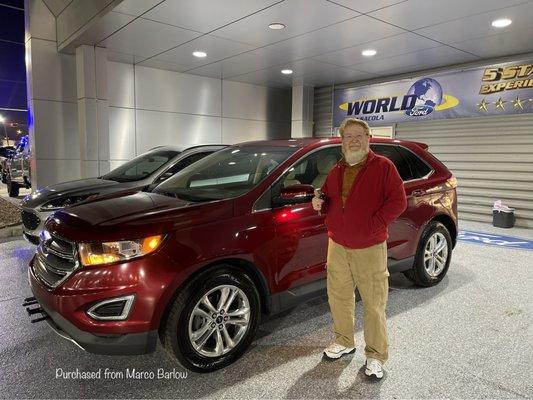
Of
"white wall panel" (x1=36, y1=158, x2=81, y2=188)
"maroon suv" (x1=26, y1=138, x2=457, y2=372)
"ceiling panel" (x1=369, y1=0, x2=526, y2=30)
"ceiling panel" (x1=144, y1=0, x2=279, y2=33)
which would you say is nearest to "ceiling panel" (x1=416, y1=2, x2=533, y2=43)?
"ceiling panel" (x1=369, y1=0, x2=526, y2=30)

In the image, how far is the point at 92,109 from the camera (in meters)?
8.40

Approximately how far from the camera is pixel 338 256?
8.98ft

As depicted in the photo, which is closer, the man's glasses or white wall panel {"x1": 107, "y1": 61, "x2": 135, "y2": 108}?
the man's glasses

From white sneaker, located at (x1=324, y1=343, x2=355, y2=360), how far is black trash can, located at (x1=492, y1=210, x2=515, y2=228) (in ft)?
22.1

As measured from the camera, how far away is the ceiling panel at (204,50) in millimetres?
7684

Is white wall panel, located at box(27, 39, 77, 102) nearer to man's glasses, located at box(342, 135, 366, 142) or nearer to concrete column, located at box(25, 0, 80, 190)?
concrete column, located at box(25, 0, 80, 190)

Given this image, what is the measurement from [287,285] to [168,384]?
1.04 meters

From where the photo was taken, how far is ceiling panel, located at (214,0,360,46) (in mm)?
5781

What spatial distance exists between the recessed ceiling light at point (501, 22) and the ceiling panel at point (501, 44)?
465mm

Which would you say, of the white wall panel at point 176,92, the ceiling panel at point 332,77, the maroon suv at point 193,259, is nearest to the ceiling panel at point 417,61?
the ceiling panel at point 332,77

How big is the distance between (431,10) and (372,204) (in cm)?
461

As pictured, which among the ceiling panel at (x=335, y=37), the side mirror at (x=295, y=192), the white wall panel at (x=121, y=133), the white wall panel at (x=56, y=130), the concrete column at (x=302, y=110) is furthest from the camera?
the concrete column at (x=302, y=110)

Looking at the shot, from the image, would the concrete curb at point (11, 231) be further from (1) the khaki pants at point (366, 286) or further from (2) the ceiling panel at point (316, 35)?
(1) the khaki pants at point (366, 286)

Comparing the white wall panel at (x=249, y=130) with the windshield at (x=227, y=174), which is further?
the white wall panel at (x=249, y=130)
